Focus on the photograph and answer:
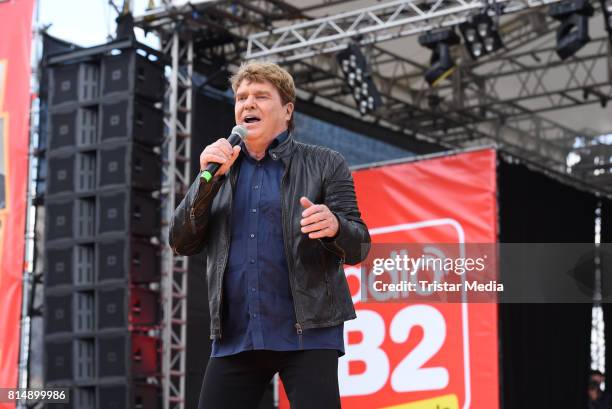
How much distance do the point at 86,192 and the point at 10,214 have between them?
60 centimetres

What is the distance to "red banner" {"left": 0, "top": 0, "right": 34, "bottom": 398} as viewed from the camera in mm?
7344

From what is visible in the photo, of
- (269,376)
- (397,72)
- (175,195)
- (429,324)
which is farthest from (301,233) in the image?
(397,72)

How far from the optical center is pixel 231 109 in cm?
923

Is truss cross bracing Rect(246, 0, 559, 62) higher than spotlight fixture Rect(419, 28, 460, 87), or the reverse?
truss cross bracing Rect(246, 0, 559, 62)

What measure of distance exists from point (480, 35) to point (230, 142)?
19.9 ft

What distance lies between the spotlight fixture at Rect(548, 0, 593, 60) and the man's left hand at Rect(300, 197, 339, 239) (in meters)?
5.98

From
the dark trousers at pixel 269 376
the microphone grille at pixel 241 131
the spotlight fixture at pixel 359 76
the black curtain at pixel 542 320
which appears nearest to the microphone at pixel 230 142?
the microphone grille at pixel 241 131

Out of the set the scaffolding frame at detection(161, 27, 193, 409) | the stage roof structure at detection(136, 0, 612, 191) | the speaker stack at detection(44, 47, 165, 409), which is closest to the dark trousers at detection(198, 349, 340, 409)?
the speaker stack at detection(44, 47, 165, 409)

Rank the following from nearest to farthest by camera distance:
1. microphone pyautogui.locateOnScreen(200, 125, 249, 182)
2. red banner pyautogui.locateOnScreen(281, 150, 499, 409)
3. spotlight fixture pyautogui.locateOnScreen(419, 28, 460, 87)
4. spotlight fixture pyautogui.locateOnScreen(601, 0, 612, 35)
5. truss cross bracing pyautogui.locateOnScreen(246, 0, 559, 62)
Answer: microphone pyautogui.locateOnScreen(200, 125, 249, 182) → red banner pyautogui.locateOnScreen(281, 150, 499, 409) → spotlight fixture pyautogui.locateOnScreen(601, 0, 612, 35) → truss cross bracing pyautogui.locateOnScreen(246, 0, 559, 62) → spotlight fixture pyautogui.locateOnScreen(419, 28, 460, 87)

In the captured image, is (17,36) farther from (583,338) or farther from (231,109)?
(583,338)

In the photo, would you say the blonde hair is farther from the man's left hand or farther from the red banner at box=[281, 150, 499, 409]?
the red banner at box=[281, 150, 499, 409]

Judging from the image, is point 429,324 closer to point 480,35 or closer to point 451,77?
point 480,35

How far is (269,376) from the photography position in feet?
6.94

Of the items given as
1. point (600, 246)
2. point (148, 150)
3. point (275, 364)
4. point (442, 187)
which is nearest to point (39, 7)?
point (148, 150)
